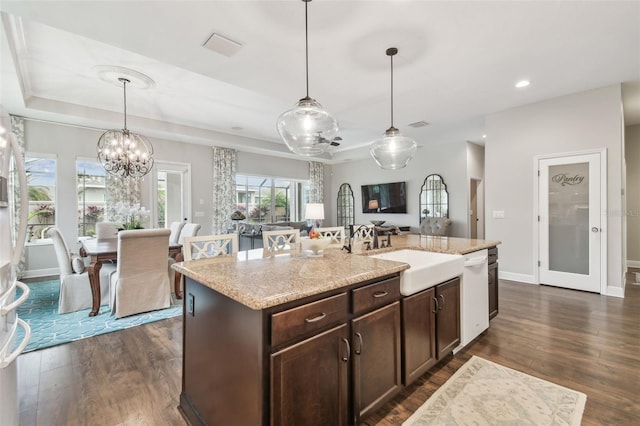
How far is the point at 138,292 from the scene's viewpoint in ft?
10.8

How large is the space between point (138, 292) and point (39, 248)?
3436 millimetres

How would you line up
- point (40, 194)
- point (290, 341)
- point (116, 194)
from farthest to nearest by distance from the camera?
point (116, 194) → point (40, 194) → point (290, 341)

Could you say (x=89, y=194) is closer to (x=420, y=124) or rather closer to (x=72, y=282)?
(x=72, y=282)

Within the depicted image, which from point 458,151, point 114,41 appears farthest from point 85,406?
point 458,151

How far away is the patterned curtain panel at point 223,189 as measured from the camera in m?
6.84

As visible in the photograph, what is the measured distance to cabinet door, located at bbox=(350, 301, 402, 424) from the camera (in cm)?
147

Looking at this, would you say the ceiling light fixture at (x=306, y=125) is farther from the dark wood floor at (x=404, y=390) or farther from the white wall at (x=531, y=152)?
the white wall at (x=531, y=152)

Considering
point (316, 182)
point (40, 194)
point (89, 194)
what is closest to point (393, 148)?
point (89, 194)

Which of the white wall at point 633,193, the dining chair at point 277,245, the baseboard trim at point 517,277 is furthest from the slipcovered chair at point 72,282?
the white wall at point 633,193

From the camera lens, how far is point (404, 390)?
Answer: 1.93 meters

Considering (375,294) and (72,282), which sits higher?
(375,294)

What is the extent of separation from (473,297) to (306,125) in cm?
207

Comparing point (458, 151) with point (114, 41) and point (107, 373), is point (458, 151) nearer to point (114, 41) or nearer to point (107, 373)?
point (114, 41)

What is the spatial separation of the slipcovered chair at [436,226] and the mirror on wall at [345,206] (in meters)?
2.49
